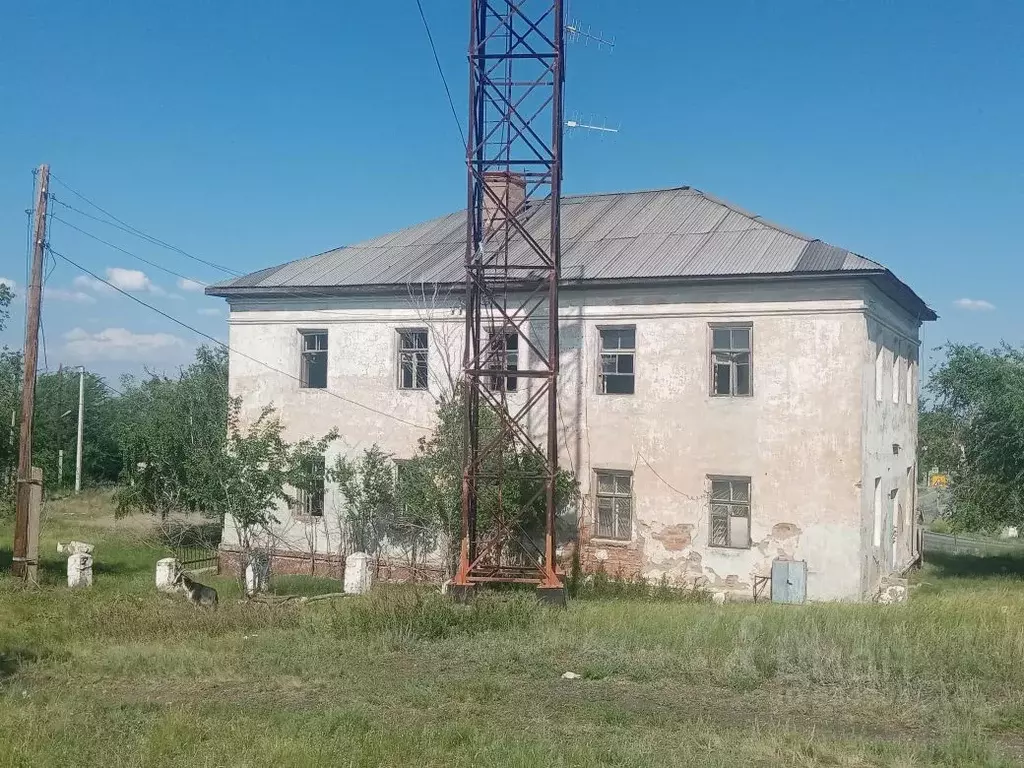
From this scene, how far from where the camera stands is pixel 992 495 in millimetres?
21562

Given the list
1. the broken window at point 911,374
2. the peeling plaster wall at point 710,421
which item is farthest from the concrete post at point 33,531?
the broken window at point 911,374

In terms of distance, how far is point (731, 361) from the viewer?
58.2 feet

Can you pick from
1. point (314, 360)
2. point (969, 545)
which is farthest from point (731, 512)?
point (969, 545)

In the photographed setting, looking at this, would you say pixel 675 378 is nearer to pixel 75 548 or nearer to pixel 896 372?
pixel 896 372

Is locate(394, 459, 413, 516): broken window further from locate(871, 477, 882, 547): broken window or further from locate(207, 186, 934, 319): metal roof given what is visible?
locate(871, 477, 882, 547): broken window

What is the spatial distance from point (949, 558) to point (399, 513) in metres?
15.2

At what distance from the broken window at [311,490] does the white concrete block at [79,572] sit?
4203 millimetres

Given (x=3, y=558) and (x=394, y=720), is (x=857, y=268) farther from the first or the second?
(x=3, y=558)

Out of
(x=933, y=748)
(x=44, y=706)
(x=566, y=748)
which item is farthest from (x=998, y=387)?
(x=44, y=706)

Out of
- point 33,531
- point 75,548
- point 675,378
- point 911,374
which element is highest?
point 911,374

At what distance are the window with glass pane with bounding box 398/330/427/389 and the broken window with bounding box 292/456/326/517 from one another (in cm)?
240

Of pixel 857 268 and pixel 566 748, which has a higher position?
pixel 857 268

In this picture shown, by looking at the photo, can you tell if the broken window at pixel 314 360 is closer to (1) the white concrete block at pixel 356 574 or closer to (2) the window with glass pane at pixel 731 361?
(1) the white concrete block at pixel 356 574

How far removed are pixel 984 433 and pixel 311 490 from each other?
14842 millimetres
